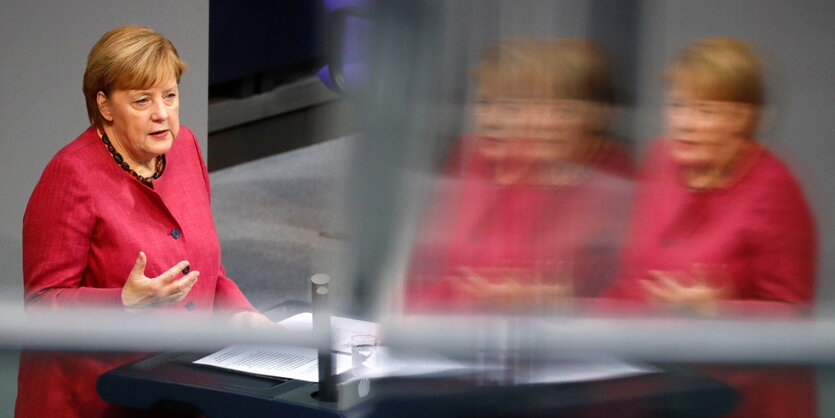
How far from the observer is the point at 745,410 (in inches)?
→ 20.3

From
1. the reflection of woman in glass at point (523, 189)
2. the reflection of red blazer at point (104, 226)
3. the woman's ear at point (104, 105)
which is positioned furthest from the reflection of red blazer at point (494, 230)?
the woman's ear at point (104, 105)

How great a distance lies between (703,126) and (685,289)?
8 centimetres

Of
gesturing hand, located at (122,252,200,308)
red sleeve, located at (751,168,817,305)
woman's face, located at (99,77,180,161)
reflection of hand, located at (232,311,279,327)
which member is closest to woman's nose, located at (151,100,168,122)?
woman's face, located at (99,77,180,161)

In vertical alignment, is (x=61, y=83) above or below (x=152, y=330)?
above

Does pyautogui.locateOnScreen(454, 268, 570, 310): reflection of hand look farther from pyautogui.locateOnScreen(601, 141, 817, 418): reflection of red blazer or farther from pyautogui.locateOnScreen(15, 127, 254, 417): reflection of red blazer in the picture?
pyautogui.locateOnScreen(15, 127, 254, 417): reflection of red blazer

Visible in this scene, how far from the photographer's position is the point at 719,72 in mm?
462

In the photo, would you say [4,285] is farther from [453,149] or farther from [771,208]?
[771,208]

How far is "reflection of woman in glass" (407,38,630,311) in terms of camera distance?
0.47 m

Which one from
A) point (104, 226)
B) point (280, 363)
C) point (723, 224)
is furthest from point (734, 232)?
point (104, 226)

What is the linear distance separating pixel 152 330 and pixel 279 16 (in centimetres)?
403

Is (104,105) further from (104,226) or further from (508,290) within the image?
(508,290)

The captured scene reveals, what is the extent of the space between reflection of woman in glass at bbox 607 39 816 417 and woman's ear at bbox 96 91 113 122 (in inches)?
40.2

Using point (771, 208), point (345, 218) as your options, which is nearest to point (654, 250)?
point (771, 208)

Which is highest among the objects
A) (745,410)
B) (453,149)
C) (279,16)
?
(279,16)
